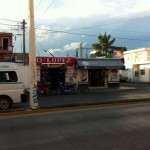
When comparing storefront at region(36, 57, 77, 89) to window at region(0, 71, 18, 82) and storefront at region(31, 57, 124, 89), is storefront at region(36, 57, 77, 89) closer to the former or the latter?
storefront at region(31, 57, 124, 89)

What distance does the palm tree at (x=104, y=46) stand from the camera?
68.8 meters

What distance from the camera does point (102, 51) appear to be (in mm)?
69875

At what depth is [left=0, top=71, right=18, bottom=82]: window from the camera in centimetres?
1625

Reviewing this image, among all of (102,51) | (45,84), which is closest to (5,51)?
(102,51)

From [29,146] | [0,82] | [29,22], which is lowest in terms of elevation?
[29,146]

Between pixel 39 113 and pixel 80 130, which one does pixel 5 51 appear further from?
pixel 80 130

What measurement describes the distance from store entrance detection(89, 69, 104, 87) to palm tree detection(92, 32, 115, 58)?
1291 inches

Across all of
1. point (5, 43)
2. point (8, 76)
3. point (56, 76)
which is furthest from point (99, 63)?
point (5, 43)

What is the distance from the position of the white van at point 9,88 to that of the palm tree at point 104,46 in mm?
53299

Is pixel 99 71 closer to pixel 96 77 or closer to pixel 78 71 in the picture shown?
pixel 96 77

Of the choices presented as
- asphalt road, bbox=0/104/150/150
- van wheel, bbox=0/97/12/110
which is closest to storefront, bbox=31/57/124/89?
van wheel, bbox=0/97/12/110

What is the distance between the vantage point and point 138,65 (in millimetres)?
62062

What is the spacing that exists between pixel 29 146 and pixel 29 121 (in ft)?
→ 13.0

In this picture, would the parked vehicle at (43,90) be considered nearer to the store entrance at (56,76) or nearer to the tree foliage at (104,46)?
the store entrance at (56,76)
